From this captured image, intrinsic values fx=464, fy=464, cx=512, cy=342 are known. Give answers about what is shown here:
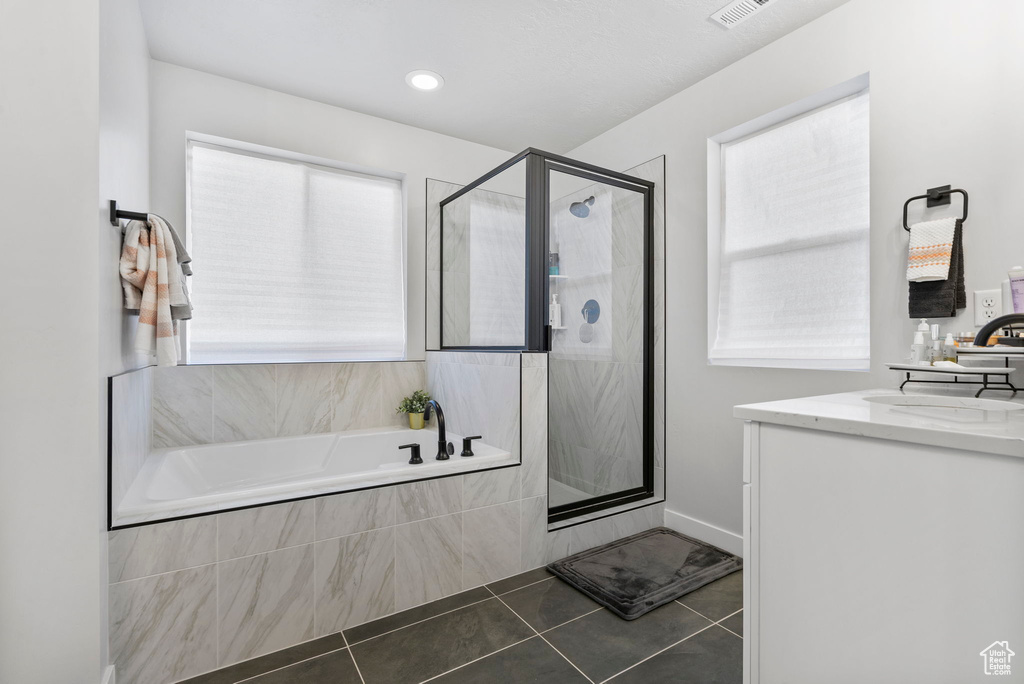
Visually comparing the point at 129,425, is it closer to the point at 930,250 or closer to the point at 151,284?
the point at 151,284

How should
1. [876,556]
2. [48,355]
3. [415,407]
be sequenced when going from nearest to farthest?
[876,556] → [48,355] → [415,407]

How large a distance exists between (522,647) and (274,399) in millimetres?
1887

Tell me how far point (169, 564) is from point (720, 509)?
241 cm

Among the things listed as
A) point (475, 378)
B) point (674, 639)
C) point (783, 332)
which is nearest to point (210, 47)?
point (475, 378)

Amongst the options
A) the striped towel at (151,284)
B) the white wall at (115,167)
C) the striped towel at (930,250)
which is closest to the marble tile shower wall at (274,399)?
the white wall at (115,167)

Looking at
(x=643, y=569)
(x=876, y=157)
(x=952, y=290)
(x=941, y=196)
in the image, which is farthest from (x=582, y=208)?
(x=643, y=569)

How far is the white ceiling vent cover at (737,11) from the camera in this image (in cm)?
198

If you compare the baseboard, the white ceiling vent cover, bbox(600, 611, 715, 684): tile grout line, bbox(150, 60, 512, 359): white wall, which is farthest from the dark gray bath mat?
the white ceiling vent cover

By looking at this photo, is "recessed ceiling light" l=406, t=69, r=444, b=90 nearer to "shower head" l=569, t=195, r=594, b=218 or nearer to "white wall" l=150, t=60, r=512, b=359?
"white wall" l=150, t=60, r=512, b=359

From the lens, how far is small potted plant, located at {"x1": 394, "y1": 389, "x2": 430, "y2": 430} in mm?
2934

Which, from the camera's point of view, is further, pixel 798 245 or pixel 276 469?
pixel 276 469

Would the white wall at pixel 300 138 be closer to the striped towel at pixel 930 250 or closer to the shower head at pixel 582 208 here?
the shower head at pixel 582 208

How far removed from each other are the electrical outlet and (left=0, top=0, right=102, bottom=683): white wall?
276 cm

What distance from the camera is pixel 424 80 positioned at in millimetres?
2566
